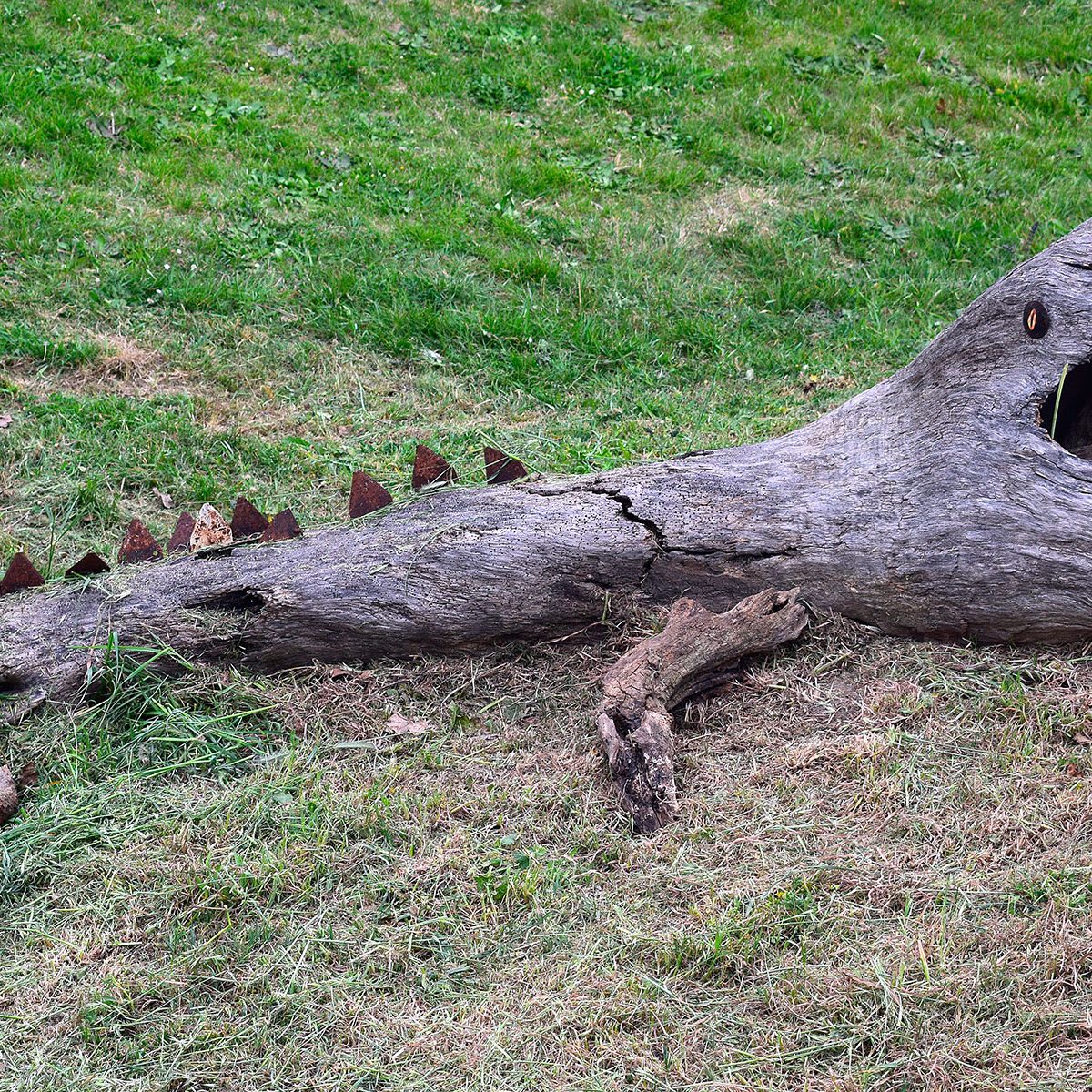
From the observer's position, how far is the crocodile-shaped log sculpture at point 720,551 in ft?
11.8

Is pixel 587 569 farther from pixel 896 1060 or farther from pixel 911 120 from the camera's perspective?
pixel 911 120

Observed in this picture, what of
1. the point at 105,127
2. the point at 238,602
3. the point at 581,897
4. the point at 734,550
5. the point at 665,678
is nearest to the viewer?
the point at 581,897

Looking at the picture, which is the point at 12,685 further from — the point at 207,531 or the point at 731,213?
the point at 731,213

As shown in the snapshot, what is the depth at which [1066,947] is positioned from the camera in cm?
263

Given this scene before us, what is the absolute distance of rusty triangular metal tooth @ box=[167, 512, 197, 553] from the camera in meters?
4.06

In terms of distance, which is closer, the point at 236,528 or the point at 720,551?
the point at 720,551

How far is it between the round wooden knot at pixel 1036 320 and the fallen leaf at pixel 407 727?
8.12ft

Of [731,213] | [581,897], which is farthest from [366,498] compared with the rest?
[731,213]

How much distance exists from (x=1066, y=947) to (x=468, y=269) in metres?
5.23

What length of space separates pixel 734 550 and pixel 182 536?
207cm

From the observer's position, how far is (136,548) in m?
3.92

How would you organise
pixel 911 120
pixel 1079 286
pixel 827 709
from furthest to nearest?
pixel 911 120 < pixel 1079 286 < pixel 827 709

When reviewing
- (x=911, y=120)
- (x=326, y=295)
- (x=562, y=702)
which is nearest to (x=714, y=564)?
A: (x=562, y=702)

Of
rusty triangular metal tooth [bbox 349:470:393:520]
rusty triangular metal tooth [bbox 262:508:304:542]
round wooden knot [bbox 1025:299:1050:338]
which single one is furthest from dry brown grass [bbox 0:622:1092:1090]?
round wooden knot [bbox 1025:299:1050:338]
